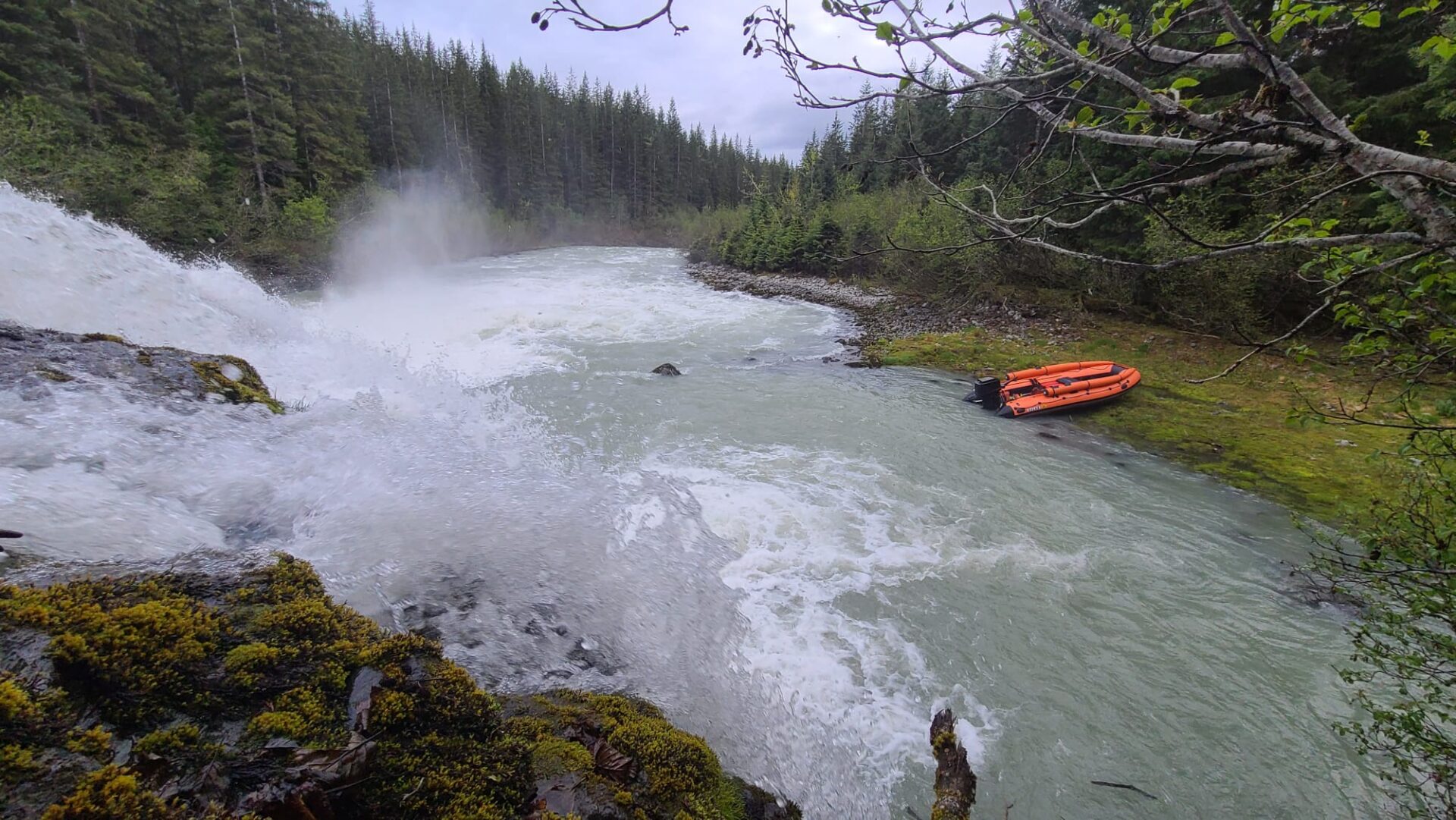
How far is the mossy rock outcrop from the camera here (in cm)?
190

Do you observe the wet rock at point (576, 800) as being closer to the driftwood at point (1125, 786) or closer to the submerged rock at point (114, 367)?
the driftwood at point (1125, 786)

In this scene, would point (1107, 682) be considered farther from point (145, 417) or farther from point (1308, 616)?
point (145, 417)

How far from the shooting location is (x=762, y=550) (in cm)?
645

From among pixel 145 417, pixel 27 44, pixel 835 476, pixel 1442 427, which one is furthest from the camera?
pixel 27 44

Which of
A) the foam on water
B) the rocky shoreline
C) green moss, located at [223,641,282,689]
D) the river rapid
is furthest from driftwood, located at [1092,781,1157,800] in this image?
the rocky shoreline

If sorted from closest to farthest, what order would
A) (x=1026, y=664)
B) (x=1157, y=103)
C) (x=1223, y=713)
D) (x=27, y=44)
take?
(x=1157, y=103), (x=1223, y=713), (x=1026, y=664), (x=27, y=44)

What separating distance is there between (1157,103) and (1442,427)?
2.04 meters

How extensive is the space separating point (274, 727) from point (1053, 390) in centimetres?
1256

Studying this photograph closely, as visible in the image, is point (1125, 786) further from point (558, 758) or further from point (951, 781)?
point (558, 758)

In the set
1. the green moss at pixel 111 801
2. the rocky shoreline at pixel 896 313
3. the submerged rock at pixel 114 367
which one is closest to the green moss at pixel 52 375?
the submerged rock at pixel 114 367

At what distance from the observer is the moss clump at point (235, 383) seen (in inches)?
260

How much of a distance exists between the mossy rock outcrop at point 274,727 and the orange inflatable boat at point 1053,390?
33.6 feet

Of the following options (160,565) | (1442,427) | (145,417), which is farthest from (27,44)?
(1442,427)

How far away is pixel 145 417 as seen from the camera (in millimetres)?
5453
